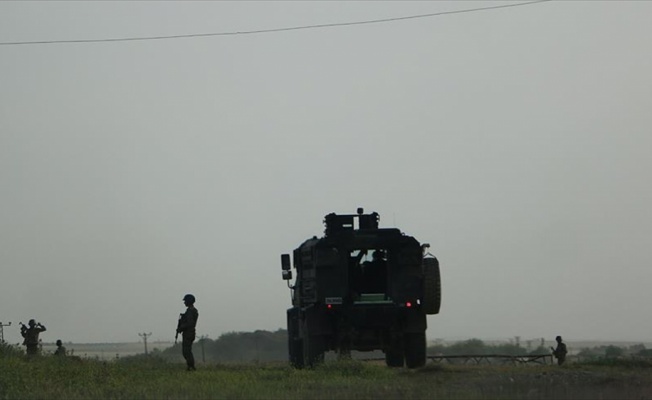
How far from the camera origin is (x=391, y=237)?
2903 cm

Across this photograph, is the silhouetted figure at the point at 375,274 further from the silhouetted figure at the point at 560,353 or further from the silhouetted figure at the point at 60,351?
the silhouetted figure at the point at 60,351

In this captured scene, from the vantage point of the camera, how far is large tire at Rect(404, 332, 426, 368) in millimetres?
29172

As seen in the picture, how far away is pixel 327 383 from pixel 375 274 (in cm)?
819

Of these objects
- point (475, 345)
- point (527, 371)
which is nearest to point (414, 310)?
point (527, 371)

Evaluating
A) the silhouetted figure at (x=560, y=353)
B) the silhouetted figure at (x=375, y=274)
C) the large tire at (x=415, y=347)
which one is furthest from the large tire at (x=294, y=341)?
the silhouetted figure at (x=560, y=353)

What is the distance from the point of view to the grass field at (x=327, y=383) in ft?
64.1

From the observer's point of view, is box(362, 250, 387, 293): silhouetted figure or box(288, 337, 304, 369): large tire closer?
box(362, 250, 387, 293): silhouetted figure

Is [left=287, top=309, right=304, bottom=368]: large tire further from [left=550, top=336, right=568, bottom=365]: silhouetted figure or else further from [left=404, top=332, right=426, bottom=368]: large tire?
[left=550, top=336, right=568, bottom=365]: silhouetted figure

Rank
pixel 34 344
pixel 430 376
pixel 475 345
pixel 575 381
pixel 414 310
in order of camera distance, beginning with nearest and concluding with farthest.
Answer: pixel 575 381
pixel 430 376
pixel 414 310
pixel 34 344
pixel 475 345

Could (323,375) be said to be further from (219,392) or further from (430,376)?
(219,392)

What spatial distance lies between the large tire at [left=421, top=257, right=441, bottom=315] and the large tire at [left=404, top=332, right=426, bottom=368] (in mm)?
838

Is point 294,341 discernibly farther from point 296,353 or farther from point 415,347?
point 415,347

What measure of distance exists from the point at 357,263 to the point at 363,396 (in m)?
10.9

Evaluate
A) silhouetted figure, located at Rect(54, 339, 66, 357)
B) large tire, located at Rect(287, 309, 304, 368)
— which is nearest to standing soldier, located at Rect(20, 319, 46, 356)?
silhouetted figure, located at Rect(54, 339, 66, 357)
